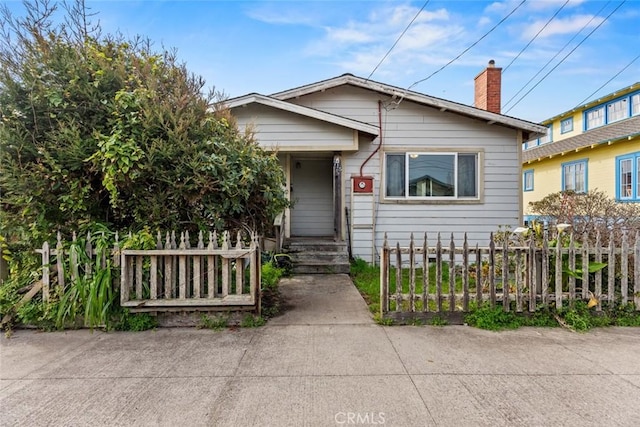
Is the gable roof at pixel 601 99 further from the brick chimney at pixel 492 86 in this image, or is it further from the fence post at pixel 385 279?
the fence post at pixel 385 279

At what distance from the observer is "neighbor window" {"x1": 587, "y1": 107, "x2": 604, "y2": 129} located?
17.8 m

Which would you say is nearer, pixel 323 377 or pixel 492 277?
pixel 323 377

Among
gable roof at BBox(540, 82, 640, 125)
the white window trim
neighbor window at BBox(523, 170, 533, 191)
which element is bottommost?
the white window trim

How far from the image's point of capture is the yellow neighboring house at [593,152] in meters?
14.2

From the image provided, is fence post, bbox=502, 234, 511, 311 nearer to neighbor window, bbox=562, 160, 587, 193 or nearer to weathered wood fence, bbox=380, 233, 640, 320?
weathered wood fence, bbox=380, 233, 640, 320

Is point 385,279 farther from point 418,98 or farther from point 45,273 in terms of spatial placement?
point 418,98

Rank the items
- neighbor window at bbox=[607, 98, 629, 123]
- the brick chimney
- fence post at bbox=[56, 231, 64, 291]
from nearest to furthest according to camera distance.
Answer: fence post at bbox=[56, 231, 64, 291] < the brick chimney < neighbor window at bbox=[607, 98, 629, 123]

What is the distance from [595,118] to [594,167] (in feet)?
13.5

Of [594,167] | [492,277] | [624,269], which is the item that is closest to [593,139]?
[594,167]

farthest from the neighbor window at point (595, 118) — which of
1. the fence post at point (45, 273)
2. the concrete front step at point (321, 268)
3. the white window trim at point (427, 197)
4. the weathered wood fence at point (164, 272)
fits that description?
the fence post at point (45, 273)

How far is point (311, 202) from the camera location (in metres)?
10.5

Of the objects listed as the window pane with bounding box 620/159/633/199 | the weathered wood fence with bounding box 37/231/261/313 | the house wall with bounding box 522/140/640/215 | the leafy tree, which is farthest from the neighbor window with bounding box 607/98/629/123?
the weathered wood fence with bounding box 37/231/261/313

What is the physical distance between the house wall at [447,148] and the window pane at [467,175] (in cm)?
18

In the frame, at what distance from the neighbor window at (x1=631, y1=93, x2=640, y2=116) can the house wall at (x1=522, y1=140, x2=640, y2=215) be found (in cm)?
246
